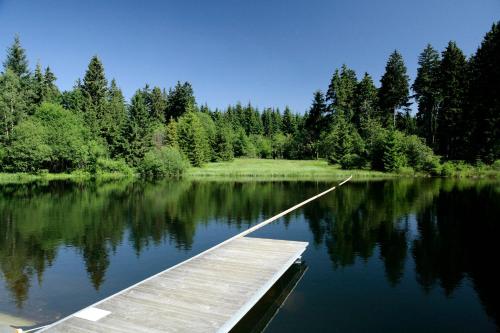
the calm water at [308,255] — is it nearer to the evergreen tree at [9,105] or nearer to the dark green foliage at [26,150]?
the dark green foliage at [26,150]

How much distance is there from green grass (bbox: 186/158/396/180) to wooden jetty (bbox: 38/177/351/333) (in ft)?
159

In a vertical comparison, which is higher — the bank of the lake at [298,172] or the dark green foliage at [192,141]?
the dark green foliage at [192,141]

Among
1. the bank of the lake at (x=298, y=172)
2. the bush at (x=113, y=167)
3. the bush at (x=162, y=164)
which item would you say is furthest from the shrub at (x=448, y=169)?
the bush at (x=113, y=167)

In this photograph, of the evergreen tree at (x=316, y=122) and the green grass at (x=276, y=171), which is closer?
the green grass at (x=276, y=171)

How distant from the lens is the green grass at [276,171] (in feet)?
206

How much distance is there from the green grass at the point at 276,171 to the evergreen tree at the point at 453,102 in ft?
46.5

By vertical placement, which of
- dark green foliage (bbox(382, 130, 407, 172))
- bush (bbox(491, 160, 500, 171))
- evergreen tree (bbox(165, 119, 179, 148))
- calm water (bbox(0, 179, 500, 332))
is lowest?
calm water (bbox(0, 179, 500, 332))

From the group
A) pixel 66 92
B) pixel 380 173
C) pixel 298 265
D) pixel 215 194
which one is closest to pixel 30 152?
pixel 215 194

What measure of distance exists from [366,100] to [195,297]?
81.5 m

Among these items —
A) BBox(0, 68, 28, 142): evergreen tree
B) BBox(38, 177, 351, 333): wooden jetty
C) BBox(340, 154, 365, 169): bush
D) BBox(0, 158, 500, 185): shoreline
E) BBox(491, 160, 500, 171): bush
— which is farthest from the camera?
BBox(340, 154, 365, 169): bush

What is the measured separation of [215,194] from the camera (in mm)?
38125

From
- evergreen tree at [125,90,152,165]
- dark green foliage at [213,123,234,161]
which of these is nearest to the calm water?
evergreen tree at [125,90,152,165]

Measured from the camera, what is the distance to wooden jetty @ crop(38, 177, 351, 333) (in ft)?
25.3

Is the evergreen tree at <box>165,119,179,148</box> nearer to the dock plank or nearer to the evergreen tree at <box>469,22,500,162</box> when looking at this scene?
the evergreen tree at <box>469,22,500,162</box>
